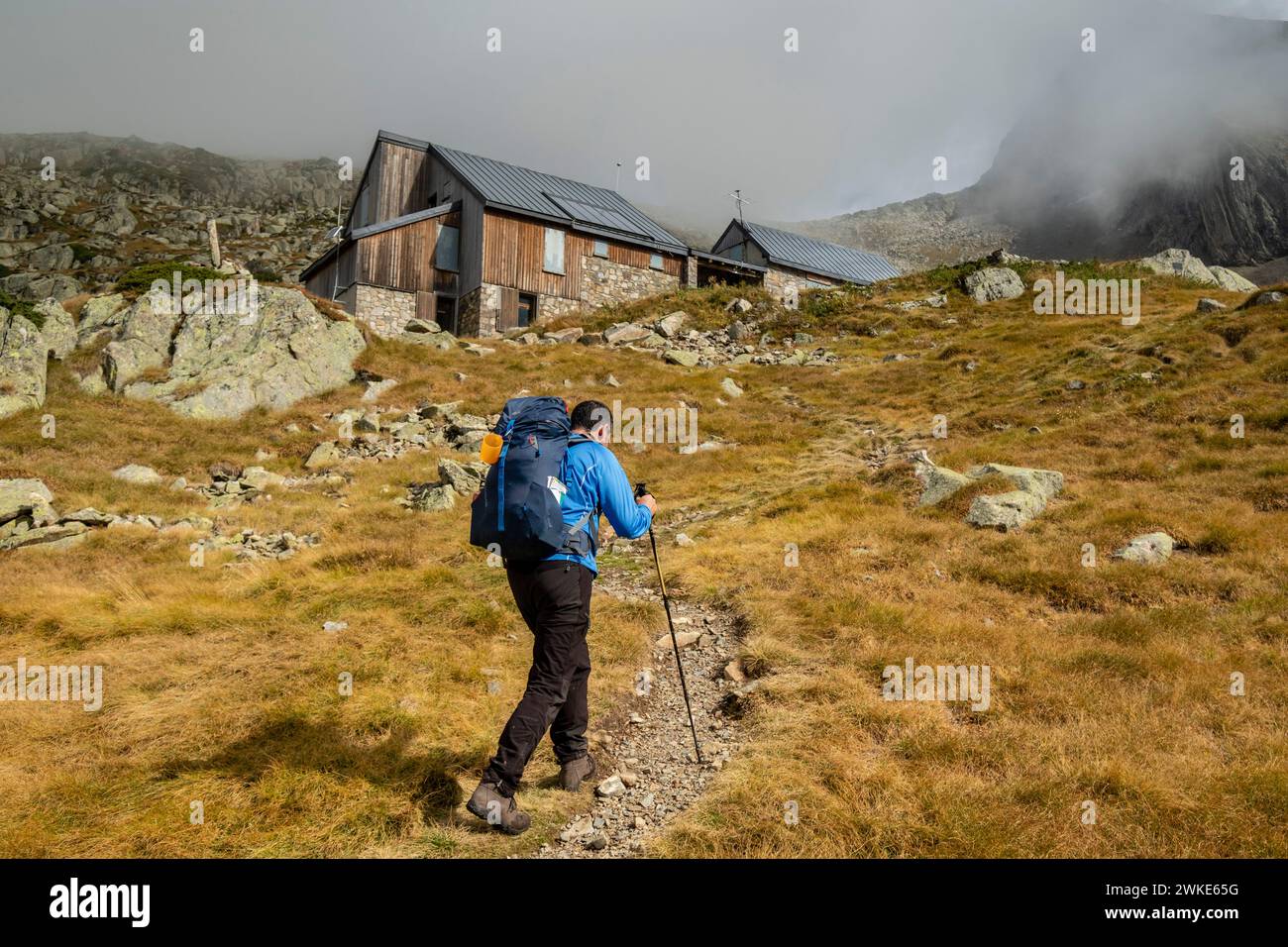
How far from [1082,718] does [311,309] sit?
25.8 metres

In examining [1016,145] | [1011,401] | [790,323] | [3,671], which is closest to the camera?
[3,671]

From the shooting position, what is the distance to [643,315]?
36.5 m

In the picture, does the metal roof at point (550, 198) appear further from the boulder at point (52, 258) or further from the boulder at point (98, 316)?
the boulder at point (52, 258)

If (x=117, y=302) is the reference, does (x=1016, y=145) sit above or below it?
above

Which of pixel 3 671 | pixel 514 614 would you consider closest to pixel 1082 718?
pixel 514 614

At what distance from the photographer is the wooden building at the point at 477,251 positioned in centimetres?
3538

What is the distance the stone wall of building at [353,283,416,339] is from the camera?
3397cm

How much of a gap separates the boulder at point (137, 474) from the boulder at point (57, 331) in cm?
938

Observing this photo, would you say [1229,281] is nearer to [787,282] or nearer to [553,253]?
[787,282]

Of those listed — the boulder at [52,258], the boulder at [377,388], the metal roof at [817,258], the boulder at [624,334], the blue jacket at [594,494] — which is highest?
the boulder at [52,258]

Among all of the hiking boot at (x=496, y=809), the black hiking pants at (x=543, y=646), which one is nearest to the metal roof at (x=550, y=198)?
the black hiking pants at (x=543, y=646)

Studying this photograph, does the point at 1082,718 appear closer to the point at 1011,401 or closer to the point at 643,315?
the point at 1011,401

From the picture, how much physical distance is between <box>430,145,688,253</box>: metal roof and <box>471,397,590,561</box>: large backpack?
33.7 metres

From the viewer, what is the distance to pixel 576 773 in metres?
5.78
